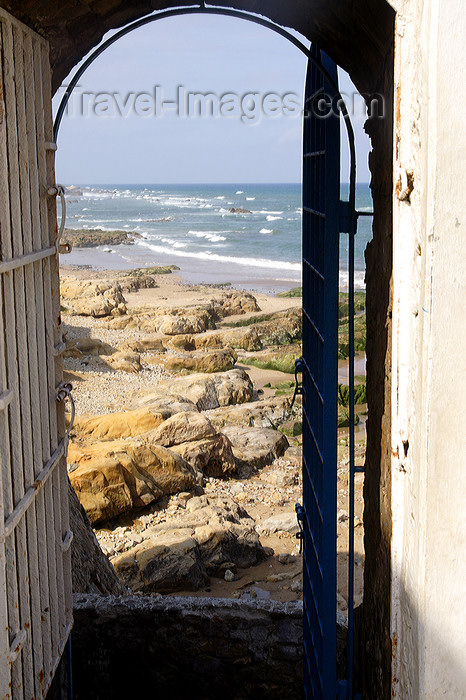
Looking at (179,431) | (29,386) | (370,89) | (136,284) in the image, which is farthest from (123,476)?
(136,284)

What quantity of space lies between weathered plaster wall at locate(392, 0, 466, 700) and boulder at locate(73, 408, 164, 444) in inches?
Result: 256

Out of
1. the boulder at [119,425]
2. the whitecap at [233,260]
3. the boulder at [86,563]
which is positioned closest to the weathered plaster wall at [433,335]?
the boulder at [86,563]

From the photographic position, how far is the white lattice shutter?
2.20m

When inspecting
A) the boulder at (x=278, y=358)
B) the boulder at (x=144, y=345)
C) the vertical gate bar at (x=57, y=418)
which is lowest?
the boulder at (x=278, y=358)

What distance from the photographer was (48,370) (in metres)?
2.76

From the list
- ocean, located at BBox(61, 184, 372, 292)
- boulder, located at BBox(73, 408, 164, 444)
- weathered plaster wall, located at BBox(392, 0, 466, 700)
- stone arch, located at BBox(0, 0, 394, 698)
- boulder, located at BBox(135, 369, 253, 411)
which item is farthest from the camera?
ocean, located at BBox(61, 184, 372, 292)

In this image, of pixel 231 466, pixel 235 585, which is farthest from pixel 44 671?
pixel 231 466

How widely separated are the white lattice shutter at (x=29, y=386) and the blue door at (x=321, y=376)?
3.48ft

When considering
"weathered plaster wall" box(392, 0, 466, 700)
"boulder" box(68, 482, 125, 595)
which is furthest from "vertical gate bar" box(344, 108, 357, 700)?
"boulder" box(68, 482, 125, 595)

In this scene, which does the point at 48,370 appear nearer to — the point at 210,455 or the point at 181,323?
the point at 210,455

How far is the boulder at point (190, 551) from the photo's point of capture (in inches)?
→ 210

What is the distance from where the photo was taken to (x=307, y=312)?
3.62 m

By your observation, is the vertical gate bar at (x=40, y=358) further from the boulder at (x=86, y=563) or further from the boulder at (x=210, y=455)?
the boulder at (x=210, y=455)

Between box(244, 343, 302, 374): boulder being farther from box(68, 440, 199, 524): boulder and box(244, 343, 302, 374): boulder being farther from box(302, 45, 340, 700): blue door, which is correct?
box(302, 45, 340, 700): blue door
